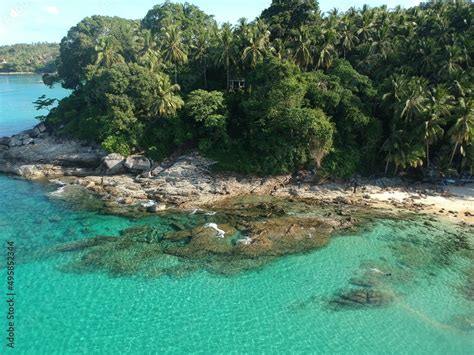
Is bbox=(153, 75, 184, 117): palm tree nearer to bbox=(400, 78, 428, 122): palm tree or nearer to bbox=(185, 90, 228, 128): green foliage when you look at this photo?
bbox=(185, 90, 228, 128): green foliage

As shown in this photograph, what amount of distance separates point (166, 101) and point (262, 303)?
29.8 metres

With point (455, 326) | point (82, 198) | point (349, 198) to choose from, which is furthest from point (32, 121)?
point (455, 326)

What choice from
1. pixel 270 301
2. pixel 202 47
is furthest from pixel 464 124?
pixel 202 47

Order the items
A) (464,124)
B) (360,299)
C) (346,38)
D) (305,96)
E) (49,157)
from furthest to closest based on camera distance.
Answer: (49,157), (346,38), (305,96), (464,124), (360,299)

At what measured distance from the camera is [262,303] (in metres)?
25.3

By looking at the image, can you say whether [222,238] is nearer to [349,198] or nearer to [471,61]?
[349,198]

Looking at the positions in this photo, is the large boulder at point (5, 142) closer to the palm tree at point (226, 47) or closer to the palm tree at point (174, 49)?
the palm tree at point (174, 49)

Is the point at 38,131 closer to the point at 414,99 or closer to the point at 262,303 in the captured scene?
the point at 262,303

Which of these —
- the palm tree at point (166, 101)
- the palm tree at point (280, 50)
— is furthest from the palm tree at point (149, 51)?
the palm tree at point (280, 50)

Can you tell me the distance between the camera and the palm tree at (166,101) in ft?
156

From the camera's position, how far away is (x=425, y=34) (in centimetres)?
5041

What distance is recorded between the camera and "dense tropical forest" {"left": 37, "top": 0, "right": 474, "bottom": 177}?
4253cm

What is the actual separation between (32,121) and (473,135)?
3207 inches

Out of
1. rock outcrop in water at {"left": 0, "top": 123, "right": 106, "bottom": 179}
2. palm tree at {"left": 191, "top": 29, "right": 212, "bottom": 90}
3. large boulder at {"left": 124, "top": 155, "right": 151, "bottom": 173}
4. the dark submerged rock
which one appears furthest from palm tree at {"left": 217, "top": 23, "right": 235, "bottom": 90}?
the dark submerged rock
